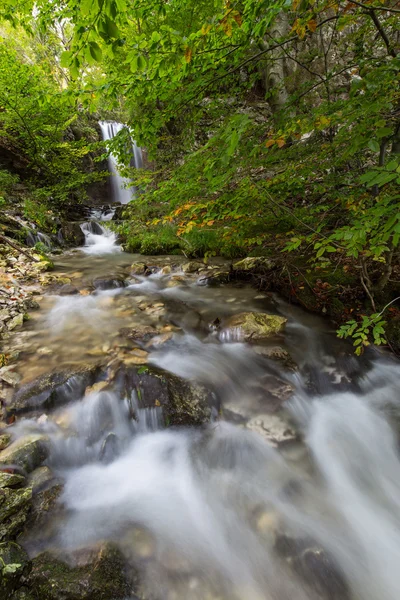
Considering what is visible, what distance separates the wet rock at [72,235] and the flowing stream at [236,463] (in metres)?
6.35

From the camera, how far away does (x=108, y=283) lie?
222 inches

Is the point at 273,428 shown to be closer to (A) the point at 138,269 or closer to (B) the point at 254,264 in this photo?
(B) the point at 254,264

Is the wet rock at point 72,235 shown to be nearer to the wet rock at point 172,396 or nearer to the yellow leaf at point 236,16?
the wet rock at point 172,396

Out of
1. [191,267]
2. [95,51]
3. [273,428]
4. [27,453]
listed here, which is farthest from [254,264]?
[27,453]

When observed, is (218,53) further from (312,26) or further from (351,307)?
(351,307)

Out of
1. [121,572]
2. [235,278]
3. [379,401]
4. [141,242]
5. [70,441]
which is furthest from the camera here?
[141,242]

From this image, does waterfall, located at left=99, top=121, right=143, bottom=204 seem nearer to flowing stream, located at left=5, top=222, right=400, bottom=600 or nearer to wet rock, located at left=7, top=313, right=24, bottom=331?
wet rock, located at left=7, top=313, right=24, bottom=331

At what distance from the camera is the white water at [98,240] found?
9188 millimetres

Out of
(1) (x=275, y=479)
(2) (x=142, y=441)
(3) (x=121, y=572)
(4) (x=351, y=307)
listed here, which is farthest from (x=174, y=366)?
(4) (x=351, y=307)

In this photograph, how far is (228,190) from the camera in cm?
328

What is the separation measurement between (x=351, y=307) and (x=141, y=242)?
20.6ft

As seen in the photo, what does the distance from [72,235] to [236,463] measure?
9447 mm

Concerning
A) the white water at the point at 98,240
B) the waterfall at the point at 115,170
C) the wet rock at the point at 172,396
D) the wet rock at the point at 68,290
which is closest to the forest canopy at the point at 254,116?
the wet rock at the point at 172,396

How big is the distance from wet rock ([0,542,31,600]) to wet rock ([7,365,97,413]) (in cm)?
114
